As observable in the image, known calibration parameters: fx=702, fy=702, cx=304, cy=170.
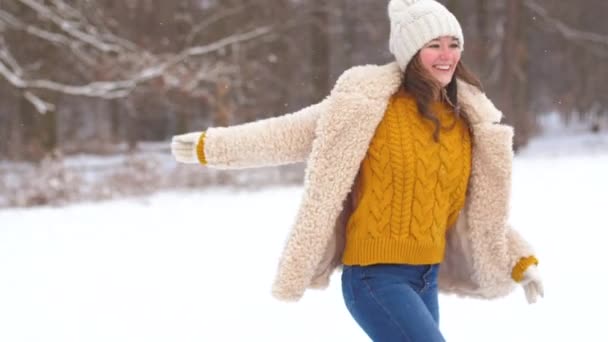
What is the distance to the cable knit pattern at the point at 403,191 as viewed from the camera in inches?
92.9

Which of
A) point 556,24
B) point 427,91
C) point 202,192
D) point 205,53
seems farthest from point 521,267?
point 556,24

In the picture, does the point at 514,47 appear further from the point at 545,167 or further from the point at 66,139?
the point at 66,139

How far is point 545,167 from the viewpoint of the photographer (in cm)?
1149

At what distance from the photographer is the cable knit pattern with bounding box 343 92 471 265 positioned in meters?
2.36

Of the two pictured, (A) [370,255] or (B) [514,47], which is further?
(B) [514,47]

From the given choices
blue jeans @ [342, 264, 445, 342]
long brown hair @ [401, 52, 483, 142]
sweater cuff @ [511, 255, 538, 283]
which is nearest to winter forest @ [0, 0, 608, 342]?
sweater cuff @ [511, 255, 538, 283]

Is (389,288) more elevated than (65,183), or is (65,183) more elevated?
(389,288)

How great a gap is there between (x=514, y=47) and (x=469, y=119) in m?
15.3

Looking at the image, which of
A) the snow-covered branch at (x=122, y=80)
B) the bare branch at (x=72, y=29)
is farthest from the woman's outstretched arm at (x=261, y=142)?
the bare branch at (x=72, y=29)

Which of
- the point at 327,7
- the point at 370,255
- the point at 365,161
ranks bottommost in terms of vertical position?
the point at 370,255

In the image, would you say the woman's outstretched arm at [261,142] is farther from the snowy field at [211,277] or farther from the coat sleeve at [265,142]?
the snowy field at [211,277]

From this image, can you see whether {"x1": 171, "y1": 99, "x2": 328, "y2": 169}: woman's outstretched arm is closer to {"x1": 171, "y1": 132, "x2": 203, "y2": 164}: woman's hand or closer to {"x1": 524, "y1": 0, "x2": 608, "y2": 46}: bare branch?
{"x1": 171, "y1": 132, "x2": 203, "y2": 164}: woman's hand

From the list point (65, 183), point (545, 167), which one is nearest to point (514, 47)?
Answer: point (545, 167)

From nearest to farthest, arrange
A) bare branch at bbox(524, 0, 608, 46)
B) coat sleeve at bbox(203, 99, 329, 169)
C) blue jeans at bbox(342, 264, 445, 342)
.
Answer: blue jeans at bbox(342, 264, 445, 342)
coat sleeve at bbox(203, 99, 329, 169)
bare branch at bbox(524, 0, 608, 46)
